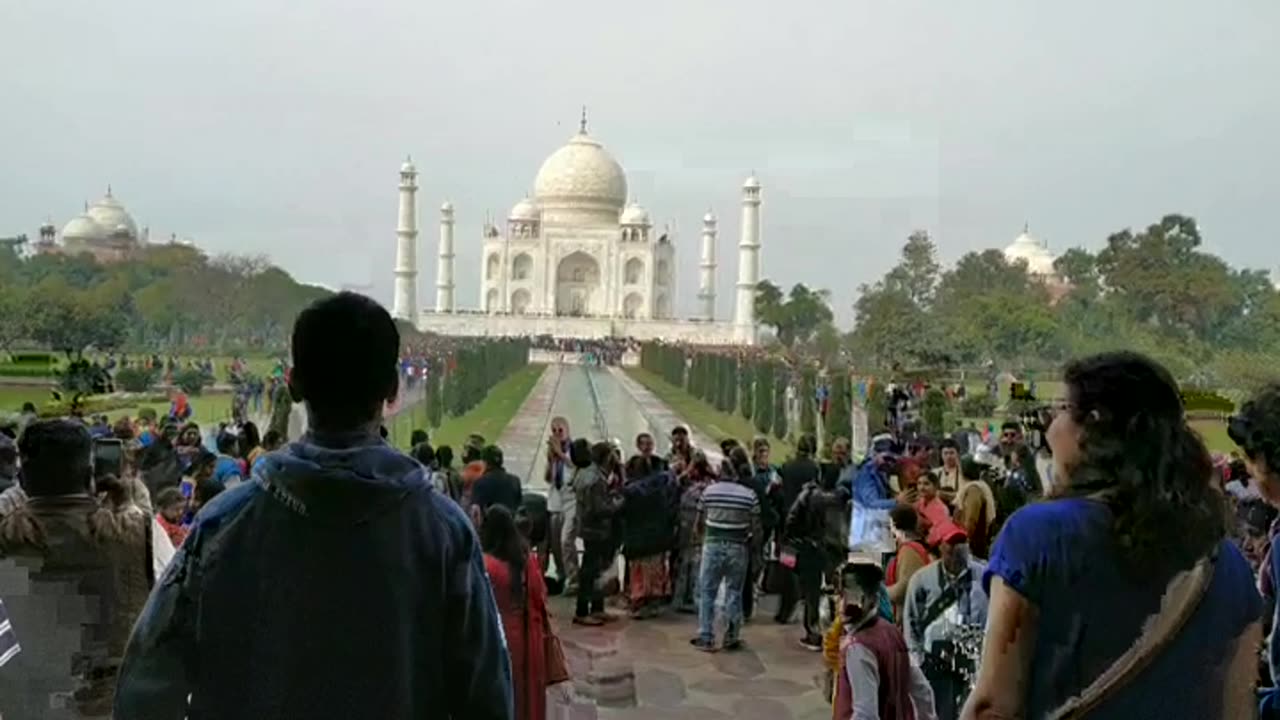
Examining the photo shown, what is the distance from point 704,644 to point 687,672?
20.7 inches

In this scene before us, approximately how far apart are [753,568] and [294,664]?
5676 millimetres

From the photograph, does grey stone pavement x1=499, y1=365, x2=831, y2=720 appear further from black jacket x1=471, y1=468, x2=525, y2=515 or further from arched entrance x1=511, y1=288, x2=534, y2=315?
arched entrance x1=511, y1=288, x2=534, y2=315

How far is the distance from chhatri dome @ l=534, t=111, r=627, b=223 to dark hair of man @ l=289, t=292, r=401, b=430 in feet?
202

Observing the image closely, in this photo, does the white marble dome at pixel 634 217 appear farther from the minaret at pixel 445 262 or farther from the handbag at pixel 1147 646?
the handbag at pixel 1147 646

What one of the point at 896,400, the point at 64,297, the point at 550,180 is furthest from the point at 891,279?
the point at 550,180

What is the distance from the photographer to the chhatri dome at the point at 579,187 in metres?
62.7

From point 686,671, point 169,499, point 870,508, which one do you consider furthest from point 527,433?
point 169,499

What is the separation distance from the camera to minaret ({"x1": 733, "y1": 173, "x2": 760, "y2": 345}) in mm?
57156

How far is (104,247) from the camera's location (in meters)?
42.2

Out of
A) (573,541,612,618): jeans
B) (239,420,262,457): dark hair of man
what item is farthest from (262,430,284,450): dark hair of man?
(573,541,612,618): jeans

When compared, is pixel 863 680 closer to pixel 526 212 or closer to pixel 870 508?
pixel 870 508

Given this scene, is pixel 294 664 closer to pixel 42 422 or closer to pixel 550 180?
pixel 42 422

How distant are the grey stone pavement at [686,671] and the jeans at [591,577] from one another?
0.13 metres

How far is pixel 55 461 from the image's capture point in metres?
2.32
